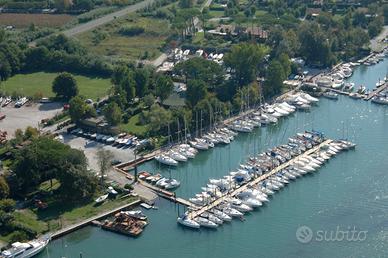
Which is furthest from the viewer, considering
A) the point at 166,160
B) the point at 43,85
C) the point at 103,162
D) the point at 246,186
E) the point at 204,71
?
the point at 43,85

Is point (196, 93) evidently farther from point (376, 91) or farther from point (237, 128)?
point (376, 91)

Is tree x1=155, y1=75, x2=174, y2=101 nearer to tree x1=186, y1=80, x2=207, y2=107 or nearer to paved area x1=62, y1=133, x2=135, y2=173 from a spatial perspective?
tree x1=186, y1=80, x2=207, y2=107

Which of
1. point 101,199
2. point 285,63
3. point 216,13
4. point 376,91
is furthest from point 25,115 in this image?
point 216,13

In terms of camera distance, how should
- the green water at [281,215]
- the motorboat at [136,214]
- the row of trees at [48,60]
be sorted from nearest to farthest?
the green water at [281,215], the motorboat at [136,214], the row of trees at [48,60]

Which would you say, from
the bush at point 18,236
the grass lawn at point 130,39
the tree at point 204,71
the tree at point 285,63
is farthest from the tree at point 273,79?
the bush at point 18,236

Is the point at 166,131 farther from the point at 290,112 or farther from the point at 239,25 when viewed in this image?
the point at 239,25

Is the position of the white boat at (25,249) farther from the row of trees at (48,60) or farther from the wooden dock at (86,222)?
the row of trees at (48,60)

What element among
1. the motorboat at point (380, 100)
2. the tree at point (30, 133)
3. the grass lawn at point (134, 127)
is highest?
the tree at point (30, 133)
